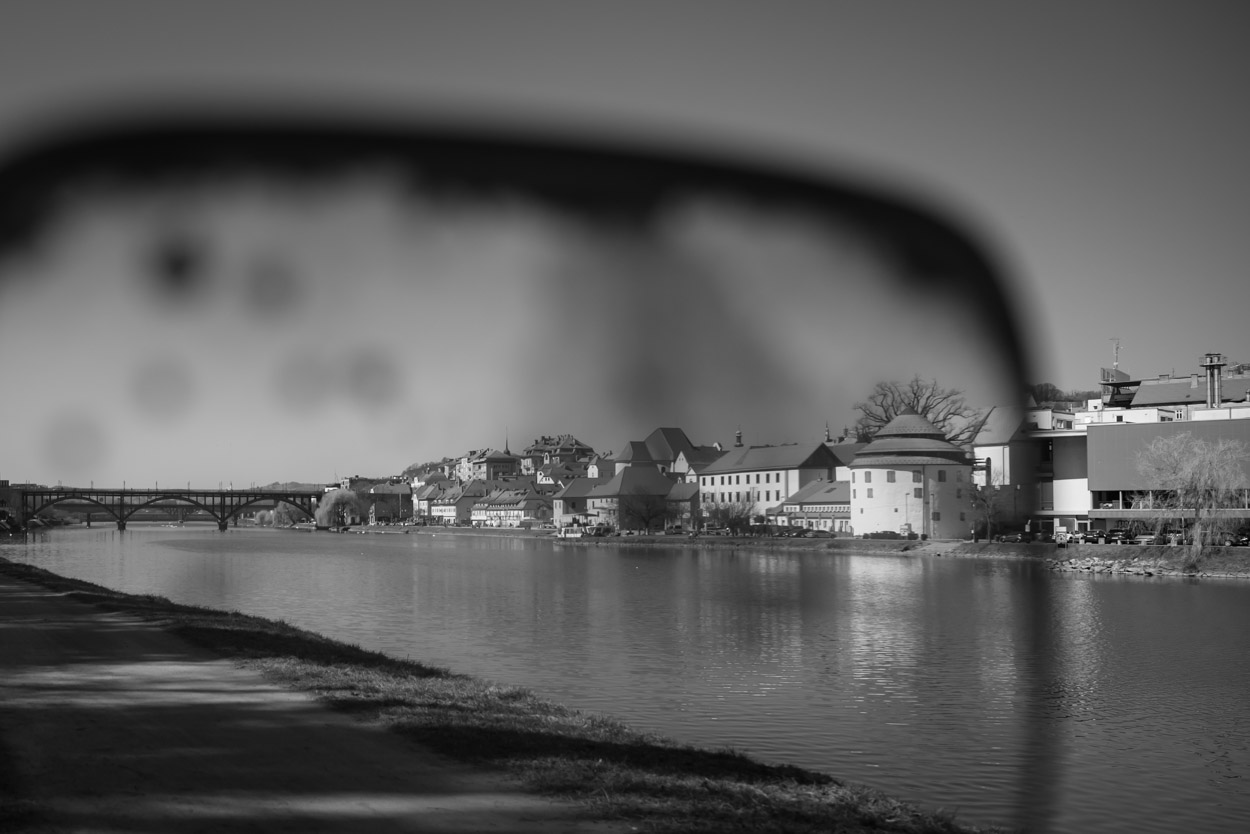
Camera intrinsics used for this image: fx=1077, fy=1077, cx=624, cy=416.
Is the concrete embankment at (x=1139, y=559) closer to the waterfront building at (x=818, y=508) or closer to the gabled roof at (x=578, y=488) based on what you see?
the waterfront building at (x=818, y=508)

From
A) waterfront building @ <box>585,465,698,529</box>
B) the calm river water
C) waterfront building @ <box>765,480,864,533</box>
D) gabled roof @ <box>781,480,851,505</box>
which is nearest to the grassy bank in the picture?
the calm river water

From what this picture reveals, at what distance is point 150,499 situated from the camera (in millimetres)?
109625

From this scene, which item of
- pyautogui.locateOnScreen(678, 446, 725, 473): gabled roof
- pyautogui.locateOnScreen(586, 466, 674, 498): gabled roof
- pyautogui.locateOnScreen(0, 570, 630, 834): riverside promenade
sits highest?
pyautogui.locateOnScreen(678, 446, 725, 473): gabled roof

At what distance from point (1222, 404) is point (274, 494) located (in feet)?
306

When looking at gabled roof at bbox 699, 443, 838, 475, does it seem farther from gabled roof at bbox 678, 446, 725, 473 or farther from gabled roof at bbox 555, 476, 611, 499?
gabled roof at bbox 678, 446, 725, 473

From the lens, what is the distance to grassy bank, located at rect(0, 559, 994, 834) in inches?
233

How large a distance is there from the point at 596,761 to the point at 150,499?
4471 inches

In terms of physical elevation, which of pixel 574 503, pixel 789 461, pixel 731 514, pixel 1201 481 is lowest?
pixel 731 514

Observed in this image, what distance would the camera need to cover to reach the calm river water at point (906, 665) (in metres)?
9.62

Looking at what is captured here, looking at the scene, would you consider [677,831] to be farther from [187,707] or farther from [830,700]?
[830,700]

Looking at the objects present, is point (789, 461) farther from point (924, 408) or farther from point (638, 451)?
point (924, 408)

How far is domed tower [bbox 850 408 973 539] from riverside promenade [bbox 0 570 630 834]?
250cm

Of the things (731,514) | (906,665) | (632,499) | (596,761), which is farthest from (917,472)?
(632,499)

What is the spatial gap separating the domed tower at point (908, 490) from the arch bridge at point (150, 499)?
66.8 m
